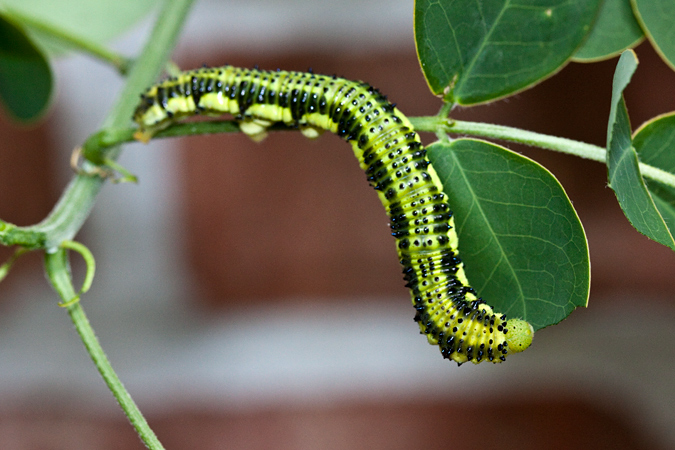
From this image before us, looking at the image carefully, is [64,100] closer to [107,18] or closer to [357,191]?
[107,18]

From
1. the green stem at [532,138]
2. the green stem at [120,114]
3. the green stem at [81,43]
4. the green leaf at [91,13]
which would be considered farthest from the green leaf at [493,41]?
the green leaf at [91,13]

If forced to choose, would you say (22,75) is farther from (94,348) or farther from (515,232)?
(515,232)

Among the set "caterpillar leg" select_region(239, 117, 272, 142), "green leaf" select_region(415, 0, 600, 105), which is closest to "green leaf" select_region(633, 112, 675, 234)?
"green leaf" select_region(415, 0, 600, 105)

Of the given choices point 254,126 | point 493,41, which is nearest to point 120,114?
point 254,126

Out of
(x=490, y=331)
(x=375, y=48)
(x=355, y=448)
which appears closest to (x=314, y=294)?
(x=355, y=448)

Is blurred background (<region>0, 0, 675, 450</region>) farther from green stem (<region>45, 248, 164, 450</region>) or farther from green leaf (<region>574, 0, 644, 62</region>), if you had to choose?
green stem (<region>45, 248, 164, 450</region>)

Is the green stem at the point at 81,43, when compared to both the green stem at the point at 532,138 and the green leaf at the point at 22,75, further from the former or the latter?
the green stem at the point at 532,138
